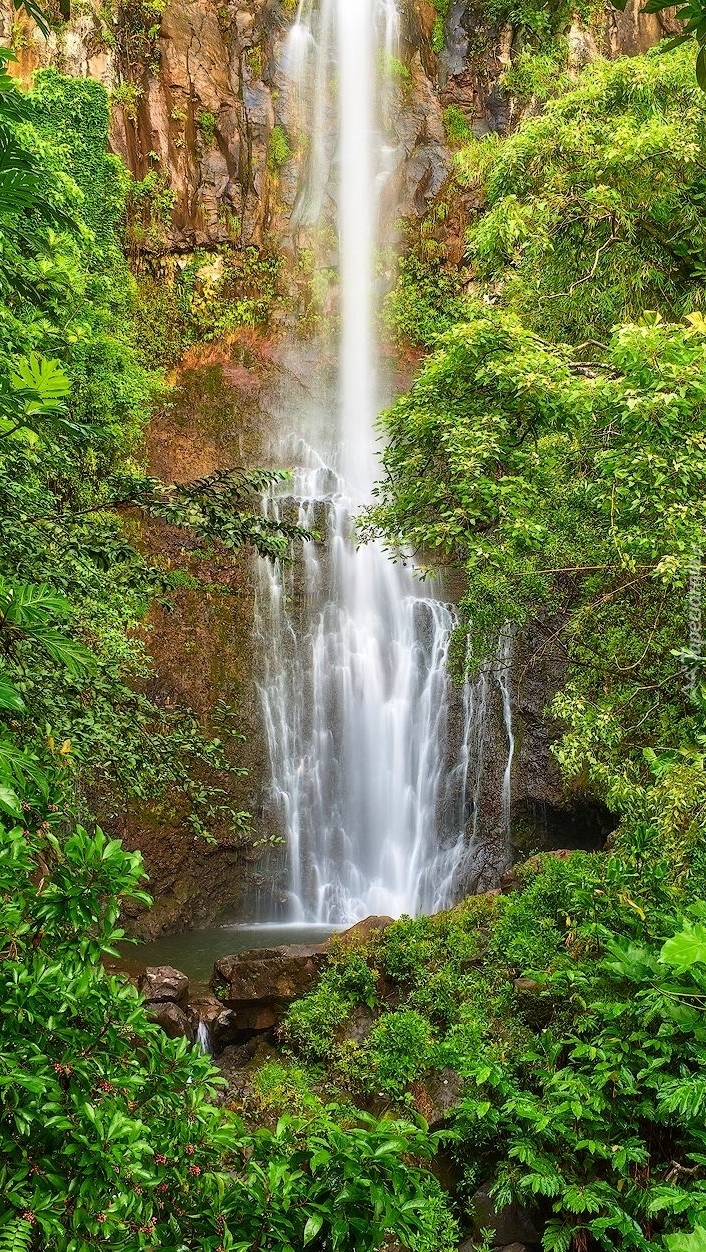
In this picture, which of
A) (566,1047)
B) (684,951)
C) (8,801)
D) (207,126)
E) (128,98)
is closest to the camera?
(684,951)

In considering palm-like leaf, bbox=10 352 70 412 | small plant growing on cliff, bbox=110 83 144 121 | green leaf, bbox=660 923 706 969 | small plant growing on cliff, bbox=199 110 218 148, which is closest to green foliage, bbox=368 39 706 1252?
green leaf, bbox=660 923 706 969

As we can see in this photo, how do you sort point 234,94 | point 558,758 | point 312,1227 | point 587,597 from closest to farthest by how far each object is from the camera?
point 312,1227, point 558,758, point 587,597, point 234,94

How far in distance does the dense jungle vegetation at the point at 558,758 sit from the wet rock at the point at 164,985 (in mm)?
1734

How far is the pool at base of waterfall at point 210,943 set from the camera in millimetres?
11016

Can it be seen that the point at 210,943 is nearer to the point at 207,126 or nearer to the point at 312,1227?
the point at 312,1227

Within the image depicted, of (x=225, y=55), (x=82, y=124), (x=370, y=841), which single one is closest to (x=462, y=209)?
(x=225, y=55)

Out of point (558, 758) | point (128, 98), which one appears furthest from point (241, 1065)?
point (128, 98)

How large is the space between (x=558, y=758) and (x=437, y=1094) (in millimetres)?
2595

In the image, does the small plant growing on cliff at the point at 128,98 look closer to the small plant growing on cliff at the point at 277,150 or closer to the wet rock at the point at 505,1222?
the small plant growing on cliff at the point at 277,150

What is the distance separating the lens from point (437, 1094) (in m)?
5.94

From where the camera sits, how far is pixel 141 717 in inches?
134

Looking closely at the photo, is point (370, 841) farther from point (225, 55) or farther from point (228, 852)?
point (225, 55)

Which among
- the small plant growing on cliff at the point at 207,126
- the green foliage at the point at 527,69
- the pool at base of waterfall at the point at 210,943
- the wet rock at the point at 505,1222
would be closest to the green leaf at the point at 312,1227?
the wet rock at the point at 505,1222

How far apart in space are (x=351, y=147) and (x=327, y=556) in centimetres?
1101
